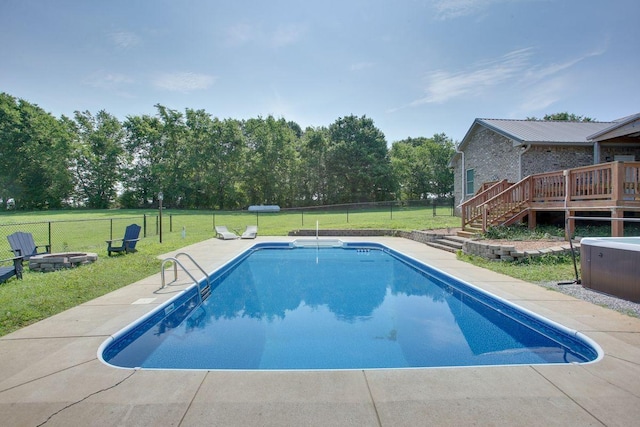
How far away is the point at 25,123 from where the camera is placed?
37.3 meters

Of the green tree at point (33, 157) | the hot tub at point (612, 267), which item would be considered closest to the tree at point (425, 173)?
the hot tub at point (612, 267)

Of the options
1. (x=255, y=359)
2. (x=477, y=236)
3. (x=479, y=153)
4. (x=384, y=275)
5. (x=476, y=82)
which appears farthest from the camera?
(x=479, y=153)

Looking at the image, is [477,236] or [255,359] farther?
[477,236]

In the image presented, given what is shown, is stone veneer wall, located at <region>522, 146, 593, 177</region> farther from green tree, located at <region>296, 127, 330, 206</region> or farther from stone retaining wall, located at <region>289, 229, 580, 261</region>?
green tree, located at <region>296, 127, 330, 206</region>

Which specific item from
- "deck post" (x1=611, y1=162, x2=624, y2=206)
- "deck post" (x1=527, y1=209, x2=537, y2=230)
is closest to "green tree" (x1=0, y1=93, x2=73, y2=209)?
"deck post" (x1=527, y1=209, x2=537, y2=230)

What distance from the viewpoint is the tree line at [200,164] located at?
35.7m

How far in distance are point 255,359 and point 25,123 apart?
160 feet

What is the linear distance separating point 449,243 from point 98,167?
4063cm

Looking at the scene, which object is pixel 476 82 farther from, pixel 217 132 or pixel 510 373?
pixel 217 132

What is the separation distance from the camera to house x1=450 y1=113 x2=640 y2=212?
39.3 feet

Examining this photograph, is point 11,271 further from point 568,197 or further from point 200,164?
point 200,164

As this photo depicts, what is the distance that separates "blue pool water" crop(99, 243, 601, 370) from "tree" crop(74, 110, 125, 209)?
38.2m

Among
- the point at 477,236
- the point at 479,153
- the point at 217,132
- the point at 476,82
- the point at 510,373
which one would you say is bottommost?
the point at 510,373

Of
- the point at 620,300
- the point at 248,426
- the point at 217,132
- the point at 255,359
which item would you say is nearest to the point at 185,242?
the point at 255,359
